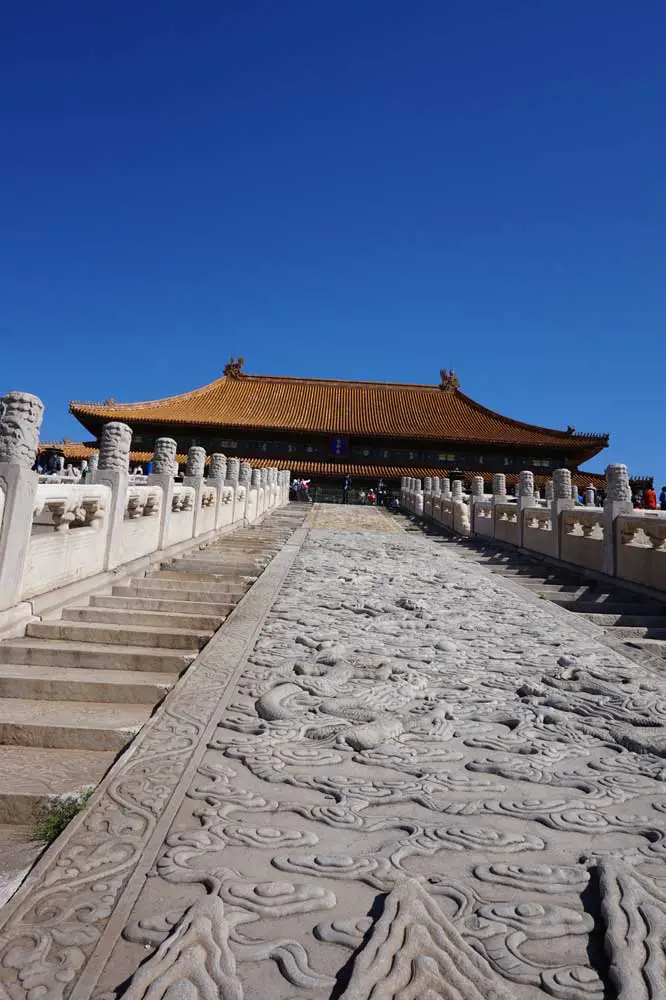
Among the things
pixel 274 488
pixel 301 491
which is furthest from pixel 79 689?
pixel 301 491

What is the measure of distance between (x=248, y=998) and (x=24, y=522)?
3524mm

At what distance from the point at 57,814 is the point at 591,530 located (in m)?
8.76

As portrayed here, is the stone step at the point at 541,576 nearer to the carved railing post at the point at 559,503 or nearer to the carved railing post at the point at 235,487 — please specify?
the carved railing post at the point at 559,503

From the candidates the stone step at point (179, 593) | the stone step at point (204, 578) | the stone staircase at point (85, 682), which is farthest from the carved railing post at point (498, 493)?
the stone step at point (179, 593)

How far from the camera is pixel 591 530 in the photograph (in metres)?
9.28

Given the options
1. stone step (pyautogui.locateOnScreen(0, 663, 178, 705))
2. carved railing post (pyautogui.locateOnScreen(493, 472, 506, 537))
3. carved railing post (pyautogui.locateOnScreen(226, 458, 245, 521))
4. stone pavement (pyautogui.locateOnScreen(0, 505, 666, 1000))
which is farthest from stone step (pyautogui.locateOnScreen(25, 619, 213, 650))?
carved railing post (pyautogui.locateOnScreen(493, 472, 506, 537))

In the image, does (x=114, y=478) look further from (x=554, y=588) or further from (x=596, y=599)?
(x=596, y=599)

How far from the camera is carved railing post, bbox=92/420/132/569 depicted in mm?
5980

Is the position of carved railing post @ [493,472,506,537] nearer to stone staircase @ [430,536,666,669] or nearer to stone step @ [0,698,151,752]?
stone staircase @ [430,536,666,669]

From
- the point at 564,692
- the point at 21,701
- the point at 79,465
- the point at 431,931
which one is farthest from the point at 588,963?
the point at 79,465

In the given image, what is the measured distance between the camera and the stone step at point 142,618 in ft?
15.4

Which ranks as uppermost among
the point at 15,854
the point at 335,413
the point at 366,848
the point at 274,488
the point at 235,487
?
the point at 335,413

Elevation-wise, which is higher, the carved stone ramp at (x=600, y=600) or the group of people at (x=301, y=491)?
the group of people at (x=301, y=491)

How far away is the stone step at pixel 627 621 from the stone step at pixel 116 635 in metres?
3.93
